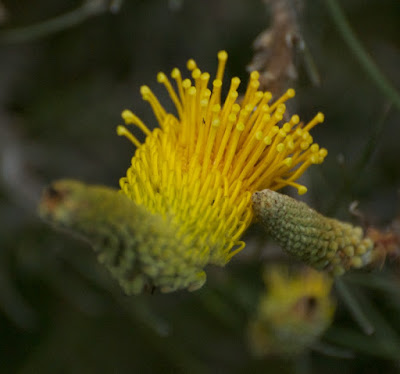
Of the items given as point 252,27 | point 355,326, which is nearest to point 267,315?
point 355,326

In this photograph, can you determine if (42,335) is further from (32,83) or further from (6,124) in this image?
(32,83)

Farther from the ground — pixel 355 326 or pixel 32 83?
pixel 32 83

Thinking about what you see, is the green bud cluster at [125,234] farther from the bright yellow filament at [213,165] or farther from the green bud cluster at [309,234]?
the green bud cluster at [309,234]

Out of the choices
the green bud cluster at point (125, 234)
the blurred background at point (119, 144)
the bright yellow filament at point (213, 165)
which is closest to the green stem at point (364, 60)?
the bright yellow filament at point (213, 165)

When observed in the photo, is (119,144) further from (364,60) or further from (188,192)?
(188,192)

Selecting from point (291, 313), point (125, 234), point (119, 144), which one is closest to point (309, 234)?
point (125, 234)

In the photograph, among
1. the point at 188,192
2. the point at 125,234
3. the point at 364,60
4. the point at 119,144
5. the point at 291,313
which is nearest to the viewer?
the point at 125,234

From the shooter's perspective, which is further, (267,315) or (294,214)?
(267,315)
